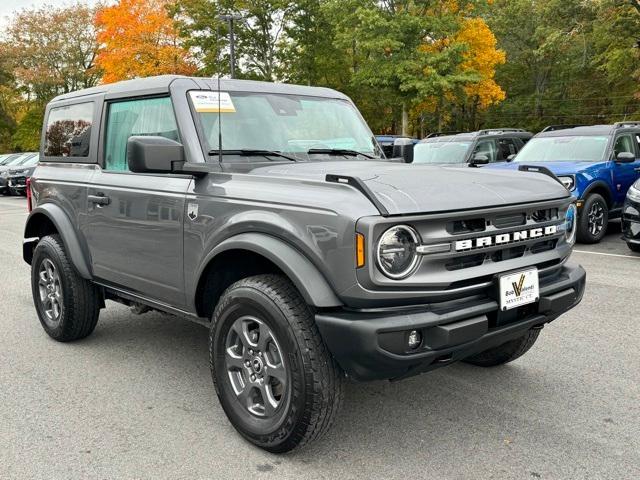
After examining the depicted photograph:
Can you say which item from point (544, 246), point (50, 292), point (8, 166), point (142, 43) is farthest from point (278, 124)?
point (142, 43)

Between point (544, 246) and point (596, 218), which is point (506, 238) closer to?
point (544, 246)

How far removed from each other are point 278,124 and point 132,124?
3.42 ft

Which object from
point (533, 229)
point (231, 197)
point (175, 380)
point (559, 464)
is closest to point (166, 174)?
point (231, 197)

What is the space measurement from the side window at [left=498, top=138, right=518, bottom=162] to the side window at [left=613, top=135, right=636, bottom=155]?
2661 mm

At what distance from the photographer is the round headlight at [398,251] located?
2619 mm

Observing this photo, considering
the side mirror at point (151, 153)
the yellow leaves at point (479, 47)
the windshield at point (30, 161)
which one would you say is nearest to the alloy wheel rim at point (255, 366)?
the side mirror at point (151, 153)

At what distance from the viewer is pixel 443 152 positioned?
12.5 m

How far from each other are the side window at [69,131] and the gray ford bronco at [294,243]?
0.12ft

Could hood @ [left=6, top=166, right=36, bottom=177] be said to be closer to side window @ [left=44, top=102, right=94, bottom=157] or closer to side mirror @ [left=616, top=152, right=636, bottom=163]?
side window @ [left=44, top=102, right=94, bottom=157]

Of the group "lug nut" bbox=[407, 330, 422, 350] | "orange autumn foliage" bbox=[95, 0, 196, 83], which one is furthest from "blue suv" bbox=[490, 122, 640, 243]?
"orange autumn foliage" bbox=[95, 0, 196, 83]

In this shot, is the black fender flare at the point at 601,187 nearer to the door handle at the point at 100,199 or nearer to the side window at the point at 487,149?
Answer: the side window at the point at 487,149

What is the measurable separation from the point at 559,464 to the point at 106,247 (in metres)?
3.09

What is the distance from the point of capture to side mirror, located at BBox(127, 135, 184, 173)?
3.21 meters

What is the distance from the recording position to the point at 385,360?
8.41 feet
